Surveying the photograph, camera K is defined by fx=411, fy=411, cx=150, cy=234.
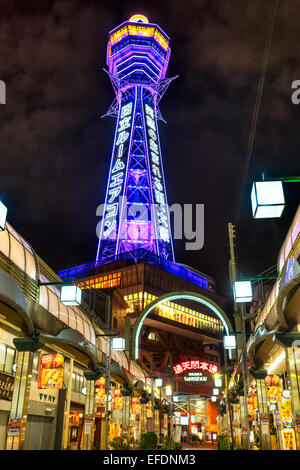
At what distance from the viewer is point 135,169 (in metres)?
113

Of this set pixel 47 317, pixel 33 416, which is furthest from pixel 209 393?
pixel 47 317

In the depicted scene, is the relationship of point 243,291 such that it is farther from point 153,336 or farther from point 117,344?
point 153,336

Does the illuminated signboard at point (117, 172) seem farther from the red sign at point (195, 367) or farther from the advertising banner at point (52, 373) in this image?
the advertising banner at point (52, 373)

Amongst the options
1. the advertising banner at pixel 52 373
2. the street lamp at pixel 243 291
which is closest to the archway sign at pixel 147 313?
the street lamp at pixel 243 291

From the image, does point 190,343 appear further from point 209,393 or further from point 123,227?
point 123,227

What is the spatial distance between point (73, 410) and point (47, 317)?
1903 centimetres

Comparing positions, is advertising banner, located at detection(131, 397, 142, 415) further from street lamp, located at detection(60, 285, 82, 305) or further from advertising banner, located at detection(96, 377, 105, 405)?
street lamp, located at detection(60, 285, 82, 305)

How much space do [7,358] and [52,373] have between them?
2.78 m

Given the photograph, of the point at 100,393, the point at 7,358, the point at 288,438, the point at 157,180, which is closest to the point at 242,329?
the point at 288,438

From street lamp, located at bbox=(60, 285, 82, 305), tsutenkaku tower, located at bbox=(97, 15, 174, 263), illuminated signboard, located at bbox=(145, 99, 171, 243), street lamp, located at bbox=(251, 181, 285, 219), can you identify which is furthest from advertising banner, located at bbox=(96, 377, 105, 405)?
illuminated signboard, located at bbox=(145, 99, 171, 243)

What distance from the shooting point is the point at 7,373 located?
22594mm

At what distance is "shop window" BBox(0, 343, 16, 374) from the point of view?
877 inches

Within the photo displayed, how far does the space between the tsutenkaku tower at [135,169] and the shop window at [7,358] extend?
81648 mm

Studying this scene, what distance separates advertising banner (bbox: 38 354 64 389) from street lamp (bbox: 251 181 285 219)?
55.5ft
